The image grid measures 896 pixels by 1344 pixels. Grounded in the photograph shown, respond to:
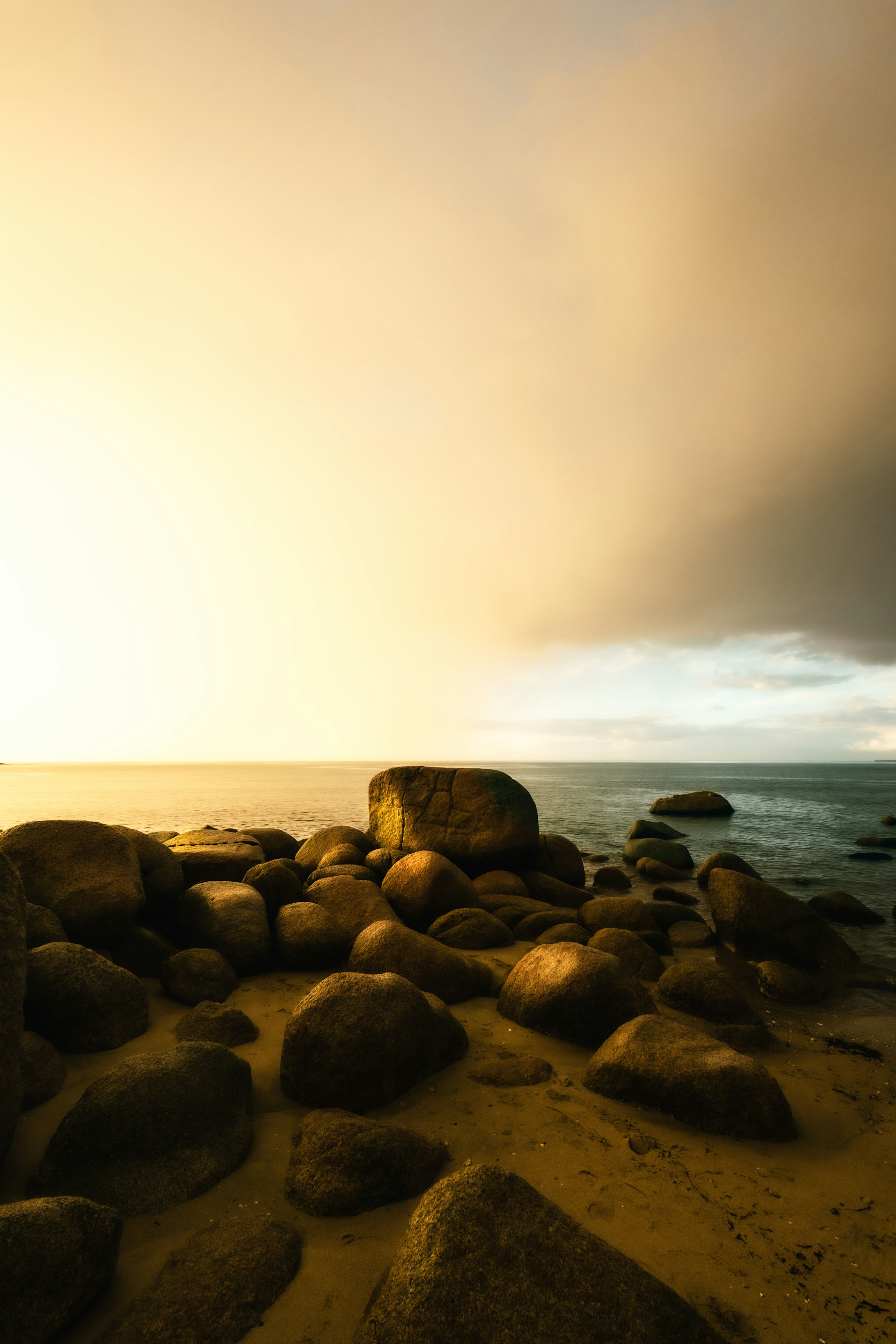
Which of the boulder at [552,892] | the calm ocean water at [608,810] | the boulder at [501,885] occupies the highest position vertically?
the boulder at [501,885]

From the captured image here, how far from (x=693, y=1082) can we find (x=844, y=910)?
353 inches

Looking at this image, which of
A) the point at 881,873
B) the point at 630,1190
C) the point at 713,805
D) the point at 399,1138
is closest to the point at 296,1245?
the point at 399,1138

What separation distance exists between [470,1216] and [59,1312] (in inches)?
67.4

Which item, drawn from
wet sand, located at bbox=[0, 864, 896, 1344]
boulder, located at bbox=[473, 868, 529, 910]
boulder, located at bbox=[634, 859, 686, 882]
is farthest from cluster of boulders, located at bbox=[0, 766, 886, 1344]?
boulder, located at bbox=[634, 859, 686, 882]

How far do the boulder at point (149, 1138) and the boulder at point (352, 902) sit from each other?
370 centimetres

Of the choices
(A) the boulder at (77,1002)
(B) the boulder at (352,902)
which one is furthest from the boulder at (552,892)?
(A) the boulder at (77,1002)

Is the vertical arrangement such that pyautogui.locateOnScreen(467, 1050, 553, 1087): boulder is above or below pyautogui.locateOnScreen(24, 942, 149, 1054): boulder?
below

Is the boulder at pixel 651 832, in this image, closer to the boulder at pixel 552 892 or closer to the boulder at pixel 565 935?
the boulder at pixel 552 892

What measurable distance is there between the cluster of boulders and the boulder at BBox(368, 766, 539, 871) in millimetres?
1220

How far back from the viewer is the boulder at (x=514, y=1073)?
4465 mm

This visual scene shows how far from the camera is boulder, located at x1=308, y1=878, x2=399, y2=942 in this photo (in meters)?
7.52

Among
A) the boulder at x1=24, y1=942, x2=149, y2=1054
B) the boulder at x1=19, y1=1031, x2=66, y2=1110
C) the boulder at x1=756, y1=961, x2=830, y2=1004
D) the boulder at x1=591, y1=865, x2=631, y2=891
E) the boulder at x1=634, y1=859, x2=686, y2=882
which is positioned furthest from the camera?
the boulder at x1=634, y1=859, x2=686, y2=882

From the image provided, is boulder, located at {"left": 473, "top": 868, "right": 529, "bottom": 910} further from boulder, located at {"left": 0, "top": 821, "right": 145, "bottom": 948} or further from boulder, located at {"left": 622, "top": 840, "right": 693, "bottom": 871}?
boulder, located at {"left": 622, "top": 840, "right": 693, "bottom": 871}

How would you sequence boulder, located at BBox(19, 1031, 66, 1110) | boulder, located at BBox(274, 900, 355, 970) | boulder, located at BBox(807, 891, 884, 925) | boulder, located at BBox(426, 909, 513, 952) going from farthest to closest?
boulder, located at BBox(807, 891, 884, 925), boulder, located at BBox(426, 909, 513, 952), boulder, located at BBox(274, 900, 355, 970), boulder, located at BBox(19, 1031, 66, 1110)
